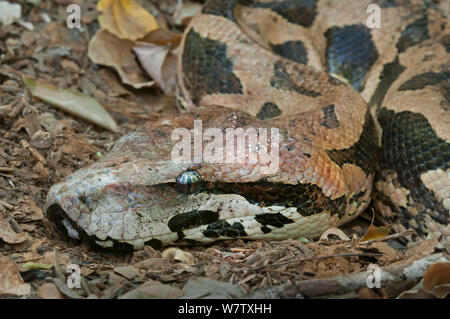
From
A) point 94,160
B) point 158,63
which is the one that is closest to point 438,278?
point 94,160

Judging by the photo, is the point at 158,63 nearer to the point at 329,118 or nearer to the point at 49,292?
the point at 329,118

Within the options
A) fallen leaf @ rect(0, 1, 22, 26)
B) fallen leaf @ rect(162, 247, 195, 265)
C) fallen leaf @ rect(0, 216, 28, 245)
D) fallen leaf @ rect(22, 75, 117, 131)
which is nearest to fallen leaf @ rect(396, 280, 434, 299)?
fallen leaf @ rect(162, 247, 195, 265)

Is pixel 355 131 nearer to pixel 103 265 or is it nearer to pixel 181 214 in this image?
pixel 181 214

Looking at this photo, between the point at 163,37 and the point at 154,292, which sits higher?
the point at 163,37

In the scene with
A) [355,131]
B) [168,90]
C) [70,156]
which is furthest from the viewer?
[168,90]

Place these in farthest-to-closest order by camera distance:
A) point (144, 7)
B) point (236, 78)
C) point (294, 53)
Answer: point (144, 7)
point (294, 53)
point (236, 78)

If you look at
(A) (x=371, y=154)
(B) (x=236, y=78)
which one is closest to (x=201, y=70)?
(B) (x=236, y=78)

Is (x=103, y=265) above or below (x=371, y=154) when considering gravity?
below
